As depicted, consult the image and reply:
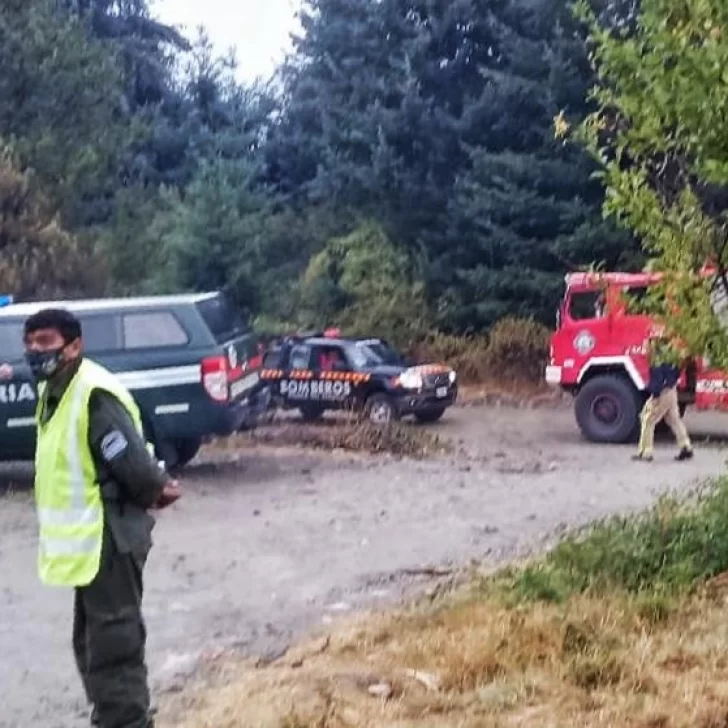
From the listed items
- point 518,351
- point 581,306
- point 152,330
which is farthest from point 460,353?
point 152,330

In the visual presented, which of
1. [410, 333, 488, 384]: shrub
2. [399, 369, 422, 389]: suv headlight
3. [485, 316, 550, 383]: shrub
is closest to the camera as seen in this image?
[399, 369, 422, 389]: suv headlight

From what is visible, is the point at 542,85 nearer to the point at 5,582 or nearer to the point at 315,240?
the point at 315,240

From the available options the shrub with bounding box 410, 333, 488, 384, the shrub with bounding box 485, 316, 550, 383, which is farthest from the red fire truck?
the shrub with bounding box 410, 333, 488, 384

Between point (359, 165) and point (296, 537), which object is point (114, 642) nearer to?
point (296, 537)

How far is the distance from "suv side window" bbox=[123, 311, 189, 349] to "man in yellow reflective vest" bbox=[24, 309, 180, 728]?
9.10 meters

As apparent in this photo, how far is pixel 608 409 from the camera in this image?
18.9 metres

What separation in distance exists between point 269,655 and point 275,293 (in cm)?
2379

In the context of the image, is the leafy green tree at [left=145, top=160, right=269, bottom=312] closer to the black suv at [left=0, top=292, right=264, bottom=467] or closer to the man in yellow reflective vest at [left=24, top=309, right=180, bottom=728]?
the black suv at [left=0, top=292, right=264, bottom=467]

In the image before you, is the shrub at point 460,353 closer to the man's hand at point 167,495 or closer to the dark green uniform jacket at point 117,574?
the man's hand at point 167,495

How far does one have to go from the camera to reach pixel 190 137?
36500 millimetres

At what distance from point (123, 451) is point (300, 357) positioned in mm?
16201

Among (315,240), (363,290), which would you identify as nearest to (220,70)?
(315,240)

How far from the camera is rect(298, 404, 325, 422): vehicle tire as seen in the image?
21312 mm

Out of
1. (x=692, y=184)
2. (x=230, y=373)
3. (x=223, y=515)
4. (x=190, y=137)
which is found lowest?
(x=223, y=515)
